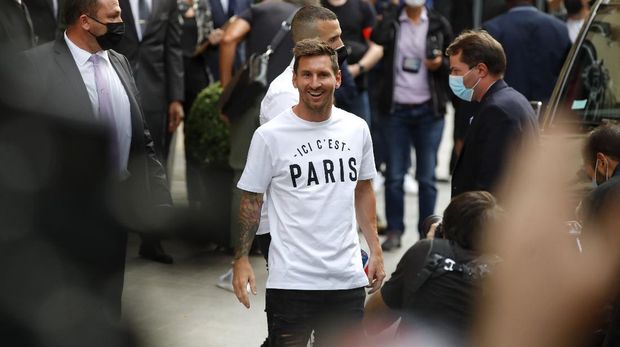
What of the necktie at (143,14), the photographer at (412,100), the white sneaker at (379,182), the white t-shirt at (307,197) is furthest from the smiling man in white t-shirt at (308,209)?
the white sneaker at (379,182)

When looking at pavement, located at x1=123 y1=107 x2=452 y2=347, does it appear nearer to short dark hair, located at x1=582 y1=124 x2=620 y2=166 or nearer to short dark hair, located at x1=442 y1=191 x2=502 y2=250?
short dark hair, located at x1=442 y1=191 x2=502 y2=250

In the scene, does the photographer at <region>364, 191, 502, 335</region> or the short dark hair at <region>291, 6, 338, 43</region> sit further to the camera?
the short dark hair at <region>291, 6, 338, 43</region>

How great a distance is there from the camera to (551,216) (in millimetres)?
3482

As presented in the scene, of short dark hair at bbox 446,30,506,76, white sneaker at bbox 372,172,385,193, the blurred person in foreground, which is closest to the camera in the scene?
the blurred person in foreground

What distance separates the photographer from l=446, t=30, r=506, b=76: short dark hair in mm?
5238

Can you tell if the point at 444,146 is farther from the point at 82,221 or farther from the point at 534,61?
the point at 82,221

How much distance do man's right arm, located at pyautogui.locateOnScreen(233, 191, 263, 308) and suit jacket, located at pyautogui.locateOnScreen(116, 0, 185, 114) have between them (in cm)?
308

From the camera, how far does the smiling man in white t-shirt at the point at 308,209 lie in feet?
13.1

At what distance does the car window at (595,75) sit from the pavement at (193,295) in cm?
174

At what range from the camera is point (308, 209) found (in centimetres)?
399

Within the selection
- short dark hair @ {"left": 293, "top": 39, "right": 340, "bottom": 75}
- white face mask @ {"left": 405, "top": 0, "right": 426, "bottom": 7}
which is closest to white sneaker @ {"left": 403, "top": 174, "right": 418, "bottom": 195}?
white face mask @ {"left": 405, "top": 0, "right": 426, "bottom": 7}

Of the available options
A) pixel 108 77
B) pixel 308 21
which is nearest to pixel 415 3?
pixel 308 21

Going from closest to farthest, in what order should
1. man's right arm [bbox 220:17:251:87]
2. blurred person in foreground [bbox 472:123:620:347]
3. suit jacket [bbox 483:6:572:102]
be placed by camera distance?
blurred person in foreground [bbox 472:123:620:347]
man's right arm [bbox 220:17:251:87]
suit jacket [bbox 483:6:572:102]

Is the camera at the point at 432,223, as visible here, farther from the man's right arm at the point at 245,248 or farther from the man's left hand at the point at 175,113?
the man's left hand at the point at 175,113
